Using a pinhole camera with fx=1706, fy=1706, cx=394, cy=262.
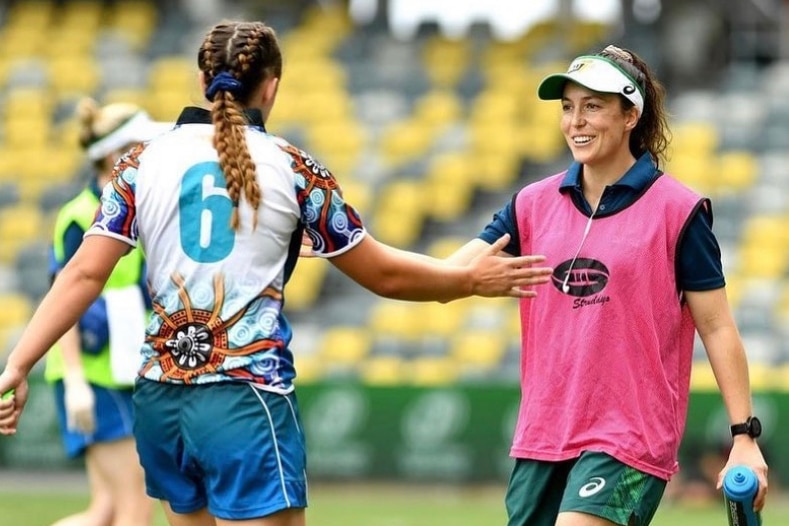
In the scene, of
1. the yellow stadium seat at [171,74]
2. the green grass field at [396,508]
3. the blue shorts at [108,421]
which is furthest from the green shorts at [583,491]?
the yellow stadium seat at [171,74]

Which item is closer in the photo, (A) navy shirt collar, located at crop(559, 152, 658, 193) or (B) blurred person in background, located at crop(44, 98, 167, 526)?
(A) navy shirt collar, located at crop(559, 152, 658, 193)

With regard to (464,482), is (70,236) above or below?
above

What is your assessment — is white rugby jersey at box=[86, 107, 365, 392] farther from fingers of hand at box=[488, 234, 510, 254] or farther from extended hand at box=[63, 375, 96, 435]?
extended hand at box=[63, 375, 96, 435]

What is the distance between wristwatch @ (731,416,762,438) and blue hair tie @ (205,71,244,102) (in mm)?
1963

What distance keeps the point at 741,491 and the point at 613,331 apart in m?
0.66

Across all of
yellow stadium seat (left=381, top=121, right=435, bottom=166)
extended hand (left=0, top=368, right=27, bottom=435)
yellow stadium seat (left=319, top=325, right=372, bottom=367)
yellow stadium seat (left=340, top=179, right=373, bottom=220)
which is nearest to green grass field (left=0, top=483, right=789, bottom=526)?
yellow stadium seat (left=319, top=325, right=372, bottom=367)

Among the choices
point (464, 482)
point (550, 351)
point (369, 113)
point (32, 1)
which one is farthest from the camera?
point (32, 1)

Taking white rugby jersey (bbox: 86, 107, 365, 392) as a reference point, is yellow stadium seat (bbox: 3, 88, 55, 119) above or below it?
above

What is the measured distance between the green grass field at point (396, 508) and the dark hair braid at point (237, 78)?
7.46 metres

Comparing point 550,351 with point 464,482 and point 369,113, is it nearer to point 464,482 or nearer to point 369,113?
point 464,482

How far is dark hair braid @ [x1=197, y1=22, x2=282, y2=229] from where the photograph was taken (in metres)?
5.18

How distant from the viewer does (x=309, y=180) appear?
529 cm

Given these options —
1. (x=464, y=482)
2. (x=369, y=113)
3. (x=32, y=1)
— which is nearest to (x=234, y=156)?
(x=464, y=482)

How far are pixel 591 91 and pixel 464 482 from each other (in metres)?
10.3
